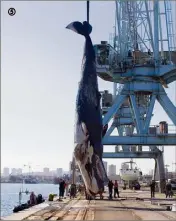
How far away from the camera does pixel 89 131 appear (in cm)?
1650

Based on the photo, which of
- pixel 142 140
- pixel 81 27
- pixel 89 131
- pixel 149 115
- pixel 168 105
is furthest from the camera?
pixel 168 105

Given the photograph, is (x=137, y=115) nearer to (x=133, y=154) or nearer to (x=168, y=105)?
(x=168, y=105)

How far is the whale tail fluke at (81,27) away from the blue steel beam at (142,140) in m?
17.0

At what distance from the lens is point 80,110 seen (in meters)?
16.8

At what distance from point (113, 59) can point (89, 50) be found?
65.3 feet

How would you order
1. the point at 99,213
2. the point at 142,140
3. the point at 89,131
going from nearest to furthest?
the point at 89,131, the point at 99,213, the point at 142,140

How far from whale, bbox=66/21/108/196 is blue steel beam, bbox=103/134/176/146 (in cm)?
1683

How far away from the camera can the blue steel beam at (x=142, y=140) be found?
3466 cm

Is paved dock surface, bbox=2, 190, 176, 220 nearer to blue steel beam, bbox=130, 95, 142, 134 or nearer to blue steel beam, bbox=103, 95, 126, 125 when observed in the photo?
blue steel beam, bbox=130, 95, 142, 134

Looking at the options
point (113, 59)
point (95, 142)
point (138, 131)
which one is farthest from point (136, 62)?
point (95, 142)


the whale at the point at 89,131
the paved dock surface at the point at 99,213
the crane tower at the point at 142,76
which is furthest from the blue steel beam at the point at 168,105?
the whale at the point at 89,131

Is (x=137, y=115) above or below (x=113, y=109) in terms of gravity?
below

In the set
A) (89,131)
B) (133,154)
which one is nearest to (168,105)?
(133,154)

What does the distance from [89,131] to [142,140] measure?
62.7ft
